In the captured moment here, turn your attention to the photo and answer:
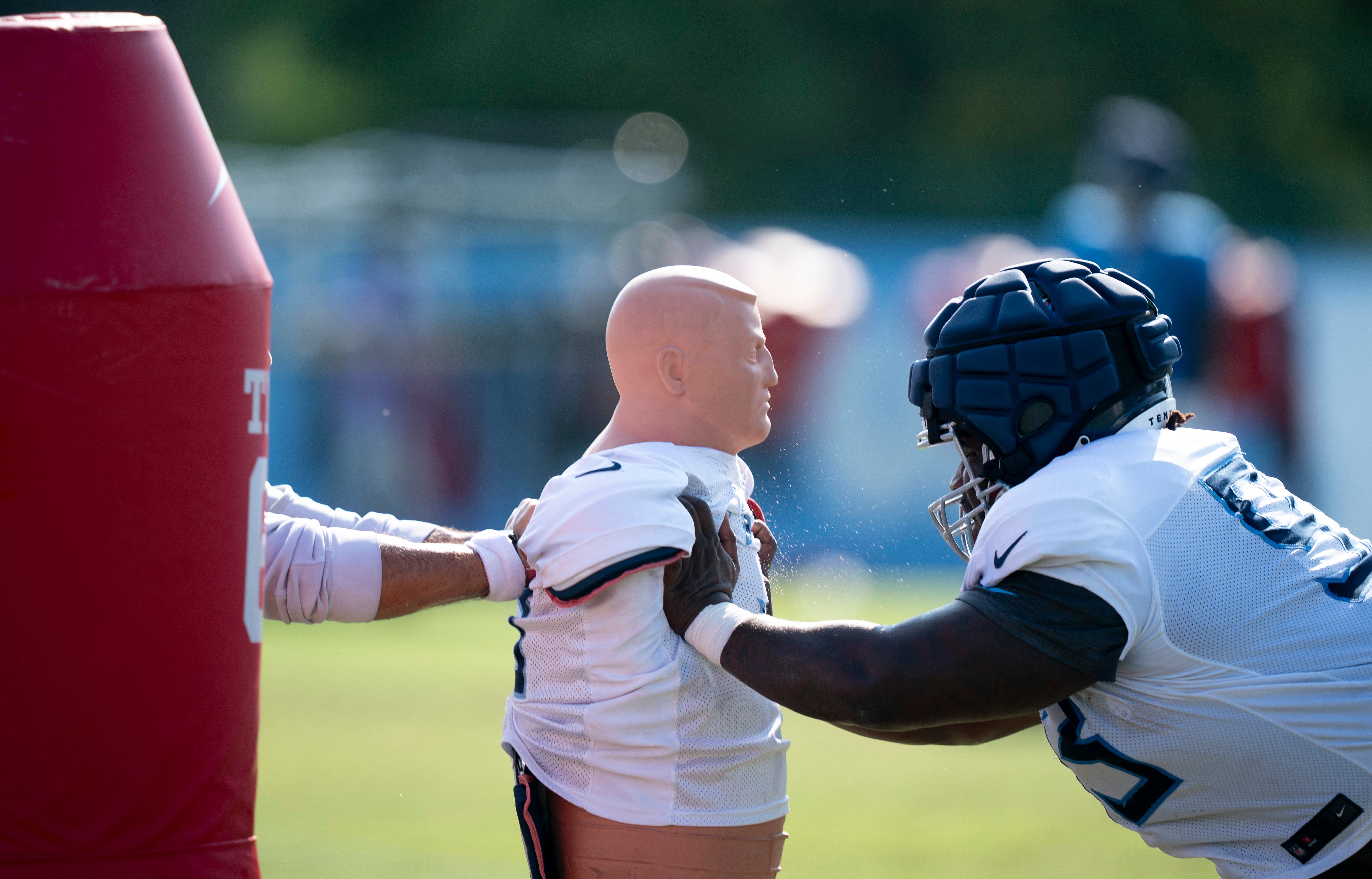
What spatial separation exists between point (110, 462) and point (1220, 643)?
208 cm

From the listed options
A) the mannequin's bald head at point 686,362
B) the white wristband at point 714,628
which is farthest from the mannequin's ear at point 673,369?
the white wristband at point 714,628

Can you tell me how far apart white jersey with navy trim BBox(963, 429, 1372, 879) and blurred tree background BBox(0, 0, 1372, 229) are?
813 inches

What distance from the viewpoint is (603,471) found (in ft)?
9.82

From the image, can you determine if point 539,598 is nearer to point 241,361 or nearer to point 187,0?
point 241,361

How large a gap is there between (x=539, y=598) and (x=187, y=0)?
37.5 m

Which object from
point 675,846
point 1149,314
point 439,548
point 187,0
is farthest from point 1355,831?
point 187,0

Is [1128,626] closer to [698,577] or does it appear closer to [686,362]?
[698,577]

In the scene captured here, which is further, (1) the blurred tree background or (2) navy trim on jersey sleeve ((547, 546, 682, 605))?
(1) the blurred tree background

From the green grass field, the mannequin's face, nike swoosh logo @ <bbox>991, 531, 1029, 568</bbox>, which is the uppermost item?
the mannequin's face

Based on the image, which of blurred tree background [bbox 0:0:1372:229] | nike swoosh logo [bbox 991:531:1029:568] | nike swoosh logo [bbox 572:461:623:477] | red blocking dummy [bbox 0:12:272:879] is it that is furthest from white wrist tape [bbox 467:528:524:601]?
blurred tree background [bbox 0:0:1372:229]

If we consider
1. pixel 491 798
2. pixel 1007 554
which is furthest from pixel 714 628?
pixel 491 798

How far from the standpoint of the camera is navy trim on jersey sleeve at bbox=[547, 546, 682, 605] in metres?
2.85

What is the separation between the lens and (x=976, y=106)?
3058 cm

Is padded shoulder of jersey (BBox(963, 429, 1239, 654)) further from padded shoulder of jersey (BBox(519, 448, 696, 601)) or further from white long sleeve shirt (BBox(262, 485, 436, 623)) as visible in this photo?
white long sleeve shirt (BBox(262, 485, 436, 623))
